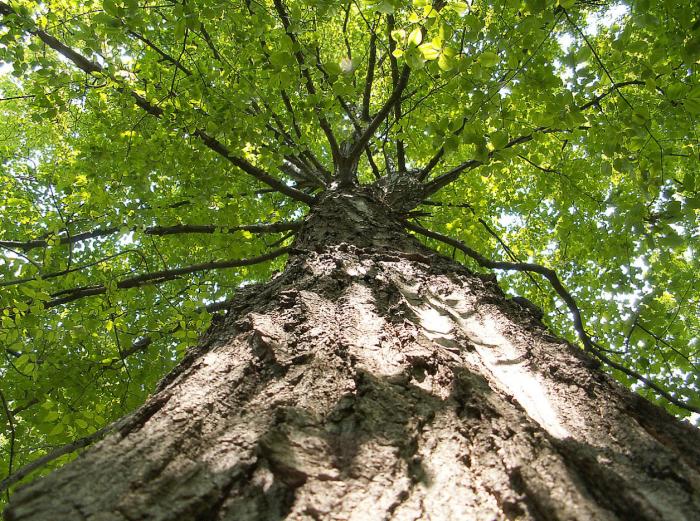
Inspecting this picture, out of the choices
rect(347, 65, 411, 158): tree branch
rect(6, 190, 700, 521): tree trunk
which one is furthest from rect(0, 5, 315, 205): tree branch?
rect(6, 190, 700, 521): tree trunk

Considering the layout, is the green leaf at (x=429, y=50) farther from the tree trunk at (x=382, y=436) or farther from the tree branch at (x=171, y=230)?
the tree branch at (x=171, y=230)

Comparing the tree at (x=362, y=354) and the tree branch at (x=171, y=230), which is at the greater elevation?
the tree branch at (x=171, y=230)

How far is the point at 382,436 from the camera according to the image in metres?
1.04

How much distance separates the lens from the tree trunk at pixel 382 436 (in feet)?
2.76

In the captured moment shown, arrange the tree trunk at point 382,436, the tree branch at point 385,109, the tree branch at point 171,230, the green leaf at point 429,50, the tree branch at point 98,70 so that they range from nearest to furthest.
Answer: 1. the tree trunk at point 382,436
2. the green leaf at point 429,50
3. the tree branch at point 385,109
4. the tree branch at point 98,70
5. the tree branch at point 171,230

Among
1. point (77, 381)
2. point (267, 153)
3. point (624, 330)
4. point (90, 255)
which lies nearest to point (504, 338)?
point (624, 330)

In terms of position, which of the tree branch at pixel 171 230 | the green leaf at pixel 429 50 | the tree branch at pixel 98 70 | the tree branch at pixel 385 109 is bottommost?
the green leaf at pixel 429 50

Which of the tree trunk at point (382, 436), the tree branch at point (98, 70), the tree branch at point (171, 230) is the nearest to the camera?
the tree trunk at point (382, 436)

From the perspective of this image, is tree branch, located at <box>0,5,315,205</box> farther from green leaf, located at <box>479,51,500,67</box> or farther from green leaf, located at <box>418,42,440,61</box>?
green leaf, located at <box>479,51,500,67</box>

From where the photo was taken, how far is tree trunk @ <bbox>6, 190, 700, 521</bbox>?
841 millimetres

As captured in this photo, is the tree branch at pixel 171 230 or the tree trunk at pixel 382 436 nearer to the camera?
the tree trunk at pixel 382 436

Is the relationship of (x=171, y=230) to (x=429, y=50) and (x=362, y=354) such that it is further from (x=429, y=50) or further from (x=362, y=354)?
(x=362, y=354)

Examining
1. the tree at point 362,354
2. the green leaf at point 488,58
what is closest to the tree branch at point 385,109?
the tree at point 362,354

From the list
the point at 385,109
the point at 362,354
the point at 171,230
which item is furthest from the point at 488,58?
the point at 171,230
